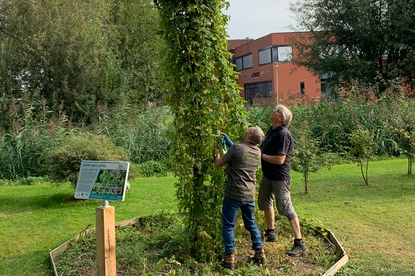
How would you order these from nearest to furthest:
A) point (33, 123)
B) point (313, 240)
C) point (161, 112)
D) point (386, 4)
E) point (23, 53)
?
point (313, 240) → point (33, 123) → point (161, 112) → point (23, 53) → point (386, 4)

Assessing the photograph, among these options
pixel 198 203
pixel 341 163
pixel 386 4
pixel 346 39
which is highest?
pixel 386 4

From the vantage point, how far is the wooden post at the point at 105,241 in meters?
4.83

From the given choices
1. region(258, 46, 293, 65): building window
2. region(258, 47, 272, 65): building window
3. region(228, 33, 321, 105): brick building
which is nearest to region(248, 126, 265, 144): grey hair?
region(228, 33, 321, 105): brick building

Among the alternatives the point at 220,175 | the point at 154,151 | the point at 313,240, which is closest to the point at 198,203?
the point at 220,175

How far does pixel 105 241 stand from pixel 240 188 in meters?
1.63

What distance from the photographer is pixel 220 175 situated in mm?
6008

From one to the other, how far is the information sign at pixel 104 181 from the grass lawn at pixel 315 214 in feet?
4.78

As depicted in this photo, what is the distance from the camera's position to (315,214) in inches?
339

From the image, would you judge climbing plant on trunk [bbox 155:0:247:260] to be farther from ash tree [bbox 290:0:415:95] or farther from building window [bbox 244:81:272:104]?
building window [bbox 244:81:272:104]

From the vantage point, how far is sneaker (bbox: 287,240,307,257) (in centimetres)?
605

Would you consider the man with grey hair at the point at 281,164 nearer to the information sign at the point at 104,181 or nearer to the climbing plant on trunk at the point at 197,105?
the climbing plant on trunk at the point at 197,105

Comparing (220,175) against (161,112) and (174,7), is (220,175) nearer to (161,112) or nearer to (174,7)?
(174,7)

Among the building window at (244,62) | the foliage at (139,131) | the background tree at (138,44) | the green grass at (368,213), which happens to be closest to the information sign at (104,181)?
the green grass at (368,213)

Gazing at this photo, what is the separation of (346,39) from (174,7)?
17.5 m
